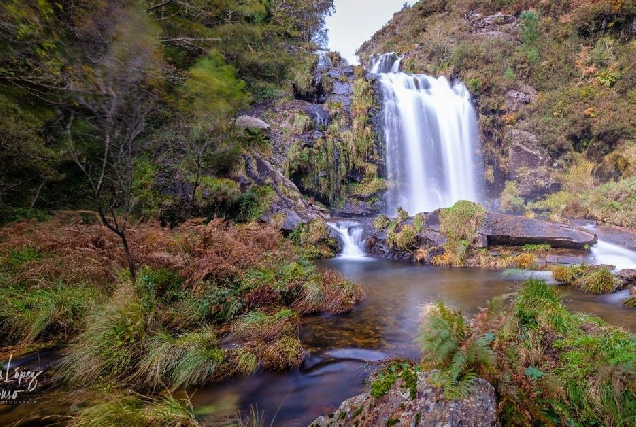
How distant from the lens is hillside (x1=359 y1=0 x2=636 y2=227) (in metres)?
18.4

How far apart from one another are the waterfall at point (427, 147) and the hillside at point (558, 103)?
4.34 feet

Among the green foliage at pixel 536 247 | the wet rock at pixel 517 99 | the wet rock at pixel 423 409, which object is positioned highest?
the wet rock at pixel 517 99

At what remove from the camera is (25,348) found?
406 cm

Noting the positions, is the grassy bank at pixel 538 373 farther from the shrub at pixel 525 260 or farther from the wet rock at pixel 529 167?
the wet rock at pixel 529 167

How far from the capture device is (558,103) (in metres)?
21.3

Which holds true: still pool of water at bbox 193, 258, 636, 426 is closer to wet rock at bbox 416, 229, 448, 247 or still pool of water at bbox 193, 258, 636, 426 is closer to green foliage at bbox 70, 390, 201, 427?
green foliage at bbox 70, 390, 201, 427

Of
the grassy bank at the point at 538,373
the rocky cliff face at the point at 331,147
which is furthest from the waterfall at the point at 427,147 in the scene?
the grassy bank at the point at 538,373

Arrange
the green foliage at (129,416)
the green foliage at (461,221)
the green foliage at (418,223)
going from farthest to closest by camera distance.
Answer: the green foliage at (418,223)
the green foliage at (461,221)
the green foliage at (129,416)

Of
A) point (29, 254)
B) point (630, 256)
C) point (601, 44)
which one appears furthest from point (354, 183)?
point (601, 44)

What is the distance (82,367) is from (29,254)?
11.3 ft

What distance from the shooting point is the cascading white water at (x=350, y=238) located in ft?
44.0

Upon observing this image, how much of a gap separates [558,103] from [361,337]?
24.0 meters

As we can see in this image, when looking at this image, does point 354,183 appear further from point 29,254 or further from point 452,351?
point 452,351

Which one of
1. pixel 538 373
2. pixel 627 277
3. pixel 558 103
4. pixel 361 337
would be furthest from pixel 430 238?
pixel 558 103
